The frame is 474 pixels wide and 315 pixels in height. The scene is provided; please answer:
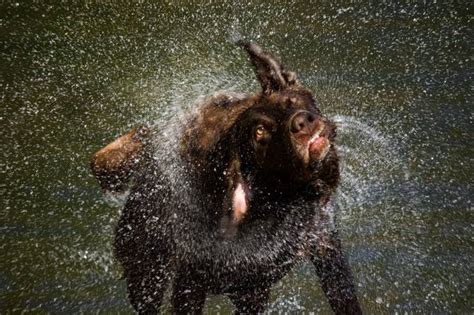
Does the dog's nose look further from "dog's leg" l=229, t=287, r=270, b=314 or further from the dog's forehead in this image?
"dog's leg" l=229, t=287, r=270, b=314

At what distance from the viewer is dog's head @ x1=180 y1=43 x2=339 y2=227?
2.98 m

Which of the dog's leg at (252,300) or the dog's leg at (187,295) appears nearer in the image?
the dog's leg at (187,295)

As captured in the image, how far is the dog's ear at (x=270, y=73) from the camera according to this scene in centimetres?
356

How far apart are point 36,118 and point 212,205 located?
140 inches

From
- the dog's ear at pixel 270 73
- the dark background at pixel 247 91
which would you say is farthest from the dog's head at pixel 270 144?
the dark background at pixel 247 91

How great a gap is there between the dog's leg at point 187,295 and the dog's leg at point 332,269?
2.71ft

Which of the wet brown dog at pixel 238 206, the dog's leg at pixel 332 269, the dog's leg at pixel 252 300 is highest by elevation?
the wet brown dog at pixel 238 206

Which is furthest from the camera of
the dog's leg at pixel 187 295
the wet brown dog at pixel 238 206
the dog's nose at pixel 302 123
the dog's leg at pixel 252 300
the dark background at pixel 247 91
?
the dark background at pixel 247 91

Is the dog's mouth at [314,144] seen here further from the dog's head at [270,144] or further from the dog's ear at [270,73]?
the dog's ear at [270,73]

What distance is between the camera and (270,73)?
3578 mm

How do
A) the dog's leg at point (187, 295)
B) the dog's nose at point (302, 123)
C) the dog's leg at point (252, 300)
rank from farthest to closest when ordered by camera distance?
1. the dog's leg at point (252, 300)
2. the dog's leg at point (187, 295)
3. the dog's nose at point (302, 123)

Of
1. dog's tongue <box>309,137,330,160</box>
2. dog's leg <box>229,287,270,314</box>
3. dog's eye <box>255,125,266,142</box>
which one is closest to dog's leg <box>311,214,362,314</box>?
dog's leg <box>229,287,270,314</box>

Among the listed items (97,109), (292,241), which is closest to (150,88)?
(97,109)

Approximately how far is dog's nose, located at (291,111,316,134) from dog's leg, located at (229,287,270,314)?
1.30 metres
